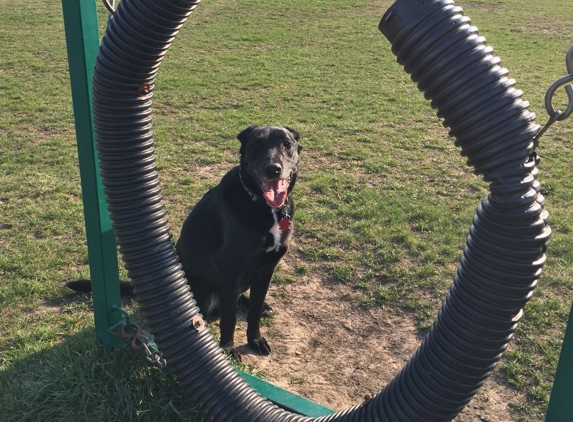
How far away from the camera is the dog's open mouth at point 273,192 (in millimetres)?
3207

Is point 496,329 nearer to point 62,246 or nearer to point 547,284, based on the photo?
point 547,284

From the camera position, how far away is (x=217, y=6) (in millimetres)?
17188

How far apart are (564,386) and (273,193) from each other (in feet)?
5.90

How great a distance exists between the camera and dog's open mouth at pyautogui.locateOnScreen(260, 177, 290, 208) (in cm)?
321

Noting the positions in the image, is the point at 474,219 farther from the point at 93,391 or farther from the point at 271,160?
the point at 93,391

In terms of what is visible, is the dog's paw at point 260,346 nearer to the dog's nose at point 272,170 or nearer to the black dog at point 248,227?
the black dog at point 248,227

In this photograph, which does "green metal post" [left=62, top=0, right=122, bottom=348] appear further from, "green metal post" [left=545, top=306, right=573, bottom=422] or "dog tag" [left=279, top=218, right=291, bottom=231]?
"green metal post" [left=545, top=306, right=573, bottom=422]

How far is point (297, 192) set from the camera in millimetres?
5730

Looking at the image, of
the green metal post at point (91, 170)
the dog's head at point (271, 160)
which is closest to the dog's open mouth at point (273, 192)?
the dog's head at point (271, 160)

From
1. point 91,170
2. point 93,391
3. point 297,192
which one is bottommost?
point 297,192

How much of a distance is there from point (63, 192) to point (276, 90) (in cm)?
459

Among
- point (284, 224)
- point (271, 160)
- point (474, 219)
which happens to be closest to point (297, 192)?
point (284, 224)

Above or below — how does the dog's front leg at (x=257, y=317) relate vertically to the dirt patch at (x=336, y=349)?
above

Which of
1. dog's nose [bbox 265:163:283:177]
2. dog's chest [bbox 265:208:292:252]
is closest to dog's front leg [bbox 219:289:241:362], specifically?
dog's chest [bbox 265:208:292:252]
